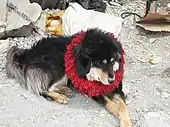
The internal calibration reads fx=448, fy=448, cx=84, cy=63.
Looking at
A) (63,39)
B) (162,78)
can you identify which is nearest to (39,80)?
(63,39)

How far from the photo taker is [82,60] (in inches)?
104

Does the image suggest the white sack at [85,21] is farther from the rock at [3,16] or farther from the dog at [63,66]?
the dog at [63,66]

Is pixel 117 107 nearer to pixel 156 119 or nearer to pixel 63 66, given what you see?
pixel 156 119

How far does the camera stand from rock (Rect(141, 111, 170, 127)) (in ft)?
8.54

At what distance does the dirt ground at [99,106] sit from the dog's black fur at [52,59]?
83 millimetres

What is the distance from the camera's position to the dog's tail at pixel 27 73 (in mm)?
2838

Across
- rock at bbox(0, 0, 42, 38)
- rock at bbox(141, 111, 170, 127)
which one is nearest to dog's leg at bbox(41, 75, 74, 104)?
rock at bbox(141, 111, 170, 127)

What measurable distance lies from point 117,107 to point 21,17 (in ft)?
4.07

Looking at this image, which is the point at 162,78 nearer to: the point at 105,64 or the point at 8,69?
the point at 105,64

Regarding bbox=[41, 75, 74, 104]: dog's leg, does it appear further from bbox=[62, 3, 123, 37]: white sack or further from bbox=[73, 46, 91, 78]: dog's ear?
bbox=[62, 3, 123, 37]: white sack

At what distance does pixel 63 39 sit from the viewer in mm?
2930

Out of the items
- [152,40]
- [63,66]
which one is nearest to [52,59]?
[63,66]

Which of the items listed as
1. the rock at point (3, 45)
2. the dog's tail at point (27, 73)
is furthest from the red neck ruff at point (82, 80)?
the rock at point (3, 45)

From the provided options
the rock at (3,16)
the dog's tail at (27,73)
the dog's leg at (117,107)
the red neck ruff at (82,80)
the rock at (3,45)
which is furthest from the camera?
the rock at (3,16)
